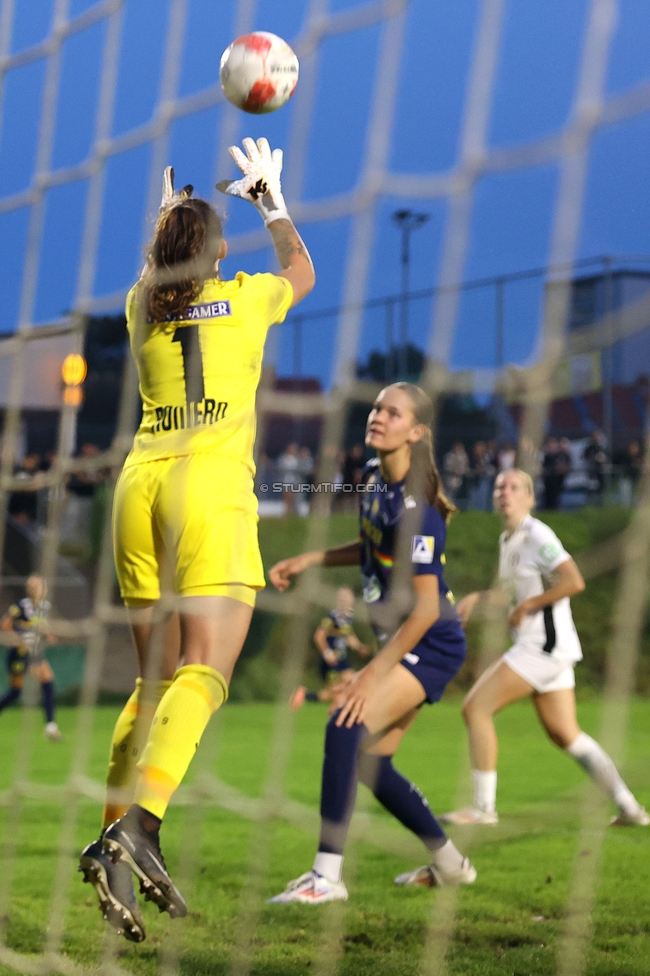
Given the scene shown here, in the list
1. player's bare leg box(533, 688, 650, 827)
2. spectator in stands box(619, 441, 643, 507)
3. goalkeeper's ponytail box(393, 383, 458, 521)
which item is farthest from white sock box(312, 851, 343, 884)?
spectator in stands box(619, 441, 643, 507)

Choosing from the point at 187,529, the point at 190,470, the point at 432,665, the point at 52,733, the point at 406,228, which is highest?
the point at 406,228

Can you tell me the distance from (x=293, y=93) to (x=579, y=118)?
1309 mm

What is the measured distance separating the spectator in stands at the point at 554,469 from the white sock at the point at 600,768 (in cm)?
356

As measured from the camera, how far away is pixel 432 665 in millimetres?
3764

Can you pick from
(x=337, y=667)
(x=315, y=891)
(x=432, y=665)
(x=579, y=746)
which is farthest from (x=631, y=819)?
(x=337, y=667)

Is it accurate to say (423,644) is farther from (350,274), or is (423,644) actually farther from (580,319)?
(580,319)

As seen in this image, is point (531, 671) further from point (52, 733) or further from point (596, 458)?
point (52, 733)

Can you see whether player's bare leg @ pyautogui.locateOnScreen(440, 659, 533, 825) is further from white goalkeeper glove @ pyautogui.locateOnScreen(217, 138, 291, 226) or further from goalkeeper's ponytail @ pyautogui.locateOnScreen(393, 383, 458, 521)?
white goalkeeper glove @ pyautogui.locateOnScreen(217, 138, 291, 226)

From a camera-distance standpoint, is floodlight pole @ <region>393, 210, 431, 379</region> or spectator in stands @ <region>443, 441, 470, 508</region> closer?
floodlight pole @ <region>393, 210, 431, 379</region>

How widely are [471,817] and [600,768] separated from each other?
554 millimetres

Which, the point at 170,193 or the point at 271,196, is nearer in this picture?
the point at 170,193

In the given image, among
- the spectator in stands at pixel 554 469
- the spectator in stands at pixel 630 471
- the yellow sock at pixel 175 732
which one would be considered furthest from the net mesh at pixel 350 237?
the spectator in stands at pixel 630 471

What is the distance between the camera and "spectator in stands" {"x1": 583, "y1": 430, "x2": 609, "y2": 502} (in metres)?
8.19

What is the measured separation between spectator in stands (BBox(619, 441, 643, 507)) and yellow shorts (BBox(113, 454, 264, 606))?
5778mm
